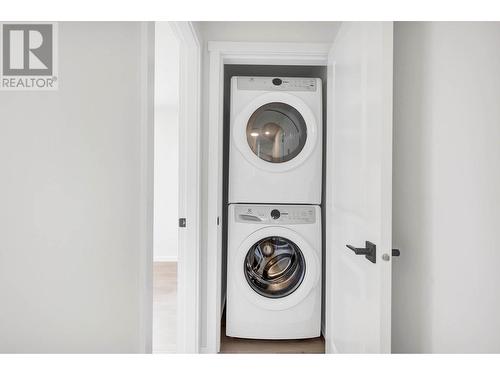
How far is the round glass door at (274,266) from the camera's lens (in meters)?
2.07

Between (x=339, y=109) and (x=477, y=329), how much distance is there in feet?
3.46

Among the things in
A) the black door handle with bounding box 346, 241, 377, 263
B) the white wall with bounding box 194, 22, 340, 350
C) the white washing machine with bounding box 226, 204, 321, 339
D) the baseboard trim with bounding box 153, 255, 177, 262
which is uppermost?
the white wall with bounding box 194, 22, 340, 350

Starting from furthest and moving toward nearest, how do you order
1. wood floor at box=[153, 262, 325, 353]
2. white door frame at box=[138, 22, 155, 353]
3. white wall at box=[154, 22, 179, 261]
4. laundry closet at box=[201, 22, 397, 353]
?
white wall at box=[154, 22, 179, 261]
wood floor at box=[153, 262, 325, 353]
laundry closet at box=[201, 22, 397, 353]
white door frame at box=[138, 22, 155, 353]

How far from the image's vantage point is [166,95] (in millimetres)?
3949

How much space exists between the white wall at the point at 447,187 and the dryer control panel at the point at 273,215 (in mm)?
786

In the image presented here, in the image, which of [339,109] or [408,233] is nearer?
[408,233]

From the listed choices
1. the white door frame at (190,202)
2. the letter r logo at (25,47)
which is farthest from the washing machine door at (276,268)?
the letter r logo at (25,47)

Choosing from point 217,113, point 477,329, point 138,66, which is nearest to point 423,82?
point 477,329

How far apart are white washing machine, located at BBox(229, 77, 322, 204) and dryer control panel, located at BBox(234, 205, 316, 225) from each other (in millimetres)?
50

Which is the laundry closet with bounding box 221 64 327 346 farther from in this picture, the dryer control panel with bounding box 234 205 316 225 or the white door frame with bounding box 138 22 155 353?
the white door frame with bounding box 138 22 155 353

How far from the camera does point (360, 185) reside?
127cm

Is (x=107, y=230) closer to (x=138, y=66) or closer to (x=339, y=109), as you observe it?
(x=138, y=66)

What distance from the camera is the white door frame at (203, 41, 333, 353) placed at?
180 centimetres

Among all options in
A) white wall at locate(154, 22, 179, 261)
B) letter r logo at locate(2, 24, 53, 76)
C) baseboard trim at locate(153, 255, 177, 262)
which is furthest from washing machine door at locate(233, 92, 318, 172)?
baseboard trim at locate(153, 255, 177, 262)
